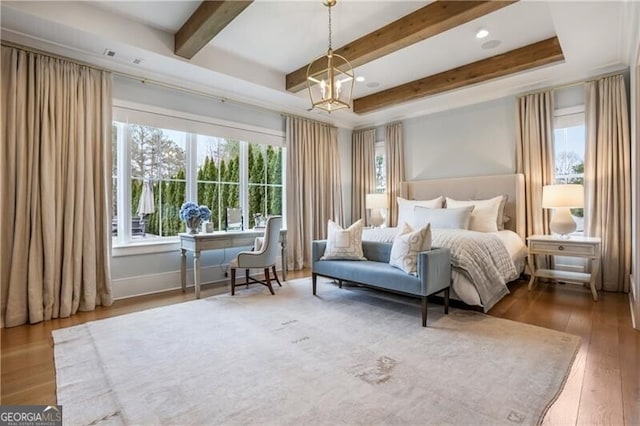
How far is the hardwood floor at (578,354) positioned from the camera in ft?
5.46

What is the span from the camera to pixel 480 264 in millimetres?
3152

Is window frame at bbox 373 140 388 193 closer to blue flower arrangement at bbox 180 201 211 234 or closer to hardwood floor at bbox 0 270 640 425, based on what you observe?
hardwood floor at bbox 0 270 640 425

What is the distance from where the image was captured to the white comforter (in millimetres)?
3035

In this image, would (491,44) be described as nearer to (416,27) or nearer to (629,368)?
(416,27)

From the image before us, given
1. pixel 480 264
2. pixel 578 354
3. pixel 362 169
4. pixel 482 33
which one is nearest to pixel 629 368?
pixel 578 354

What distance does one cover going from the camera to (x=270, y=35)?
3.45 metres

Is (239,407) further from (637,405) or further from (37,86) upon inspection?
(37,86)

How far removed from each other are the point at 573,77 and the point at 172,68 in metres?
4.92

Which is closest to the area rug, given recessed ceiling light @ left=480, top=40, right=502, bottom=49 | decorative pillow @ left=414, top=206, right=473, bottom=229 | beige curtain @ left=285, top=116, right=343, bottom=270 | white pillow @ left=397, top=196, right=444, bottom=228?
decorative pillow @ left=414, top=206, right=473, bottom=229

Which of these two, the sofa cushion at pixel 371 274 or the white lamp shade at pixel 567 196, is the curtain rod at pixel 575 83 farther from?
the sofa cushion at pixel 371 274

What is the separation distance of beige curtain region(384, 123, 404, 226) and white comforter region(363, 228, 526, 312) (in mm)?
2211

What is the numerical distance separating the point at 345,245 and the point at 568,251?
252 cm

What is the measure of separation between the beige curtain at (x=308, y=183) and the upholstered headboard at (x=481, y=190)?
4.45ft

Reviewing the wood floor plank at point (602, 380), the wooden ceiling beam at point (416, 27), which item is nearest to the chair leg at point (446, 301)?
the wood floor plank at point (602, 380)
